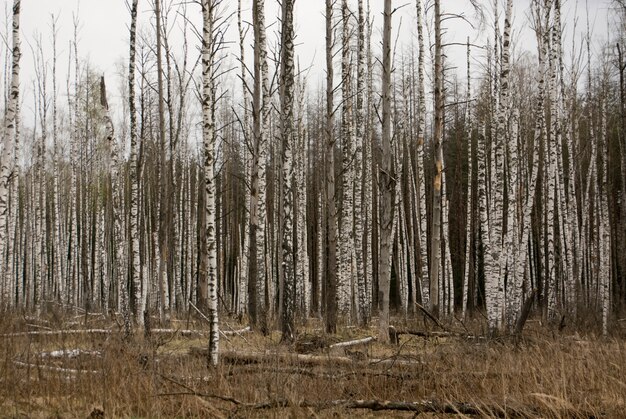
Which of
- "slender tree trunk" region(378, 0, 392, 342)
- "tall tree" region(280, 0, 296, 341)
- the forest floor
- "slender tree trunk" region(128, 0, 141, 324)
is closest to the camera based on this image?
the forest floor

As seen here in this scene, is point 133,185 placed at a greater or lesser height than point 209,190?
greater

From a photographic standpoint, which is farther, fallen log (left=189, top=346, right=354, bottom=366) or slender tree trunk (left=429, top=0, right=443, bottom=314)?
slender tree trunk (left=429, top=0, right=443, bottom=314)

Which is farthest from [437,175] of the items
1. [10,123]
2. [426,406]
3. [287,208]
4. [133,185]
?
[10,123]

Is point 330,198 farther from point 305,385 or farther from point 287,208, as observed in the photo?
point 305,385

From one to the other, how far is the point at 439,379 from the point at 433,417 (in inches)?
44.2

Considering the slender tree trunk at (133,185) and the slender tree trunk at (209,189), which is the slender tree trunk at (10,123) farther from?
the slender tree trunk at (209,189)

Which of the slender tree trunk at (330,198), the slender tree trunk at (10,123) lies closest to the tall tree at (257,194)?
the slender tree trunk at (330,198)

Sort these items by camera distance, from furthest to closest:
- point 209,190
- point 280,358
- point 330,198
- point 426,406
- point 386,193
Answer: point 330,198, point 386,193, point 209,190, point 280,358, point 426,406

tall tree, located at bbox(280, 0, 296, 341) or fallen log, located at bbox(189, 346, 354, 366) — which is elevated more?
tall tree, located at bbox(280, 0, 296, 341)

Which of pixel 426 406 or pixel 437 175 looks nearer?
pixel 426 406

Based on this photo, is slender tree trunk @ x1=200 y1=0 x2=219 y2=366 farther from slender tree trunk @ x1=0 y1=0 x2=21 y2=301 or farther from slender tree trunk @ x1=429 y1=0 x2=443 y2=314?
slender tree trunk @ x1=429 y1=0 x2=443 y2=314

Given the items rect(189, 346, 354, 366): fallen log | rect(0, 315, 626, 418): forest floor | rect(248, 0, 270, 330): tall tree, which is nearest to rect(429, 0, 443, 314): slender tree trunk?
rect(248, 0, 270, 330): tall tree

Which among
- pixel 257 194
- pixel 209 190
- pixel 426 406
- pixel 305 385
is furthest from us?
pixel 257 194

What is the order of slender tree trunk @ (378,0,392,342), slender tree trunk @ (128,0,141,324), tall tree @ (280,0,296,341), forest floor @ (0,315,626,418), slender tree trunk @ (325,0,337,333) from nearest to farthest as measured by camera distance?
forest floor @ (0,315,626,418) → tall tree @ (280,0,296,341) → slender tree trunk @ (128,0,141,324) → slender tree trunk @ (378,0,392,342) → slender tree trunk @ (325,0,337,333)
